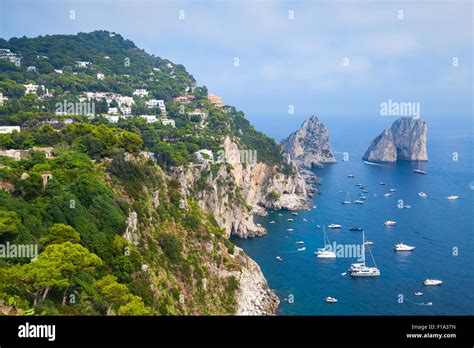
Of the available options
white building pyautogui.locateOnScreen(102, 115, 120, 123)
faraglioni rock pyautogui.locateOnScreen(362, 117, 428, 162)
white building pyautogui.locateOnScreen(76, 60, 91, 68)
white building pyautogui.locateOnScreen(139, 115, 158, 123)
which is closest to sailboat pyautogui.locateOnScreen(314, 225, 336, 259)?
white building pyautogui.locateOnScreen(102, 115, 120, 123)

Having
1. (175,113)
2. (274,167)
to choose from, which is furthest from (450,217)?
(175,113)

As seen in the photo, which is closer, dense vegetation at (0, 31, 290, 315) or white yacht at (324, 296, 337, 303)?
A: dense vegetation at (0, 31, 290, 315)

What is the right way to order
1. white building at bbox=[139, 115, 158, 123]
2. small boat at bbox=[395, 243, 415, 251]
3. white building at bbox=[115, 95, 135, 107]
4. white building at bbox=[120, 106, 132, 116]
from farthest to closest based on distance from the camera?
1. white building at bbox=[115, 95, 135, 107]
2. white building at bbox=[120, 106, 132, 116]
3. white building at bbox=[139, 115, 158, 123]
4. small boat at bbox=[395, 243, 415, 251]

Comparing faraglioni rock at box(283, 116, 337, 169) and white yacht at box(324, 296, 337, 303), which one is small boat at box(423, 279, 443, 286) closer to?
white yacht at box(324, 296, 337, 303)

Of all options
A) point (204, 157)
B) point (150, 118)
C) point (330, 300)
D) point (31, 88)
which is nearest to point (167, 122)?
point (150, 118)

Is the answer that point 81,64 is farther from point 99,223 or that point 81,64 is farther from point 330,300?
point 330,300

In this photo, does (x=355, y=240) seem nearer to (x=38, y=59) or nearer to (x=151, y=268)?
(x=151, y=268)
